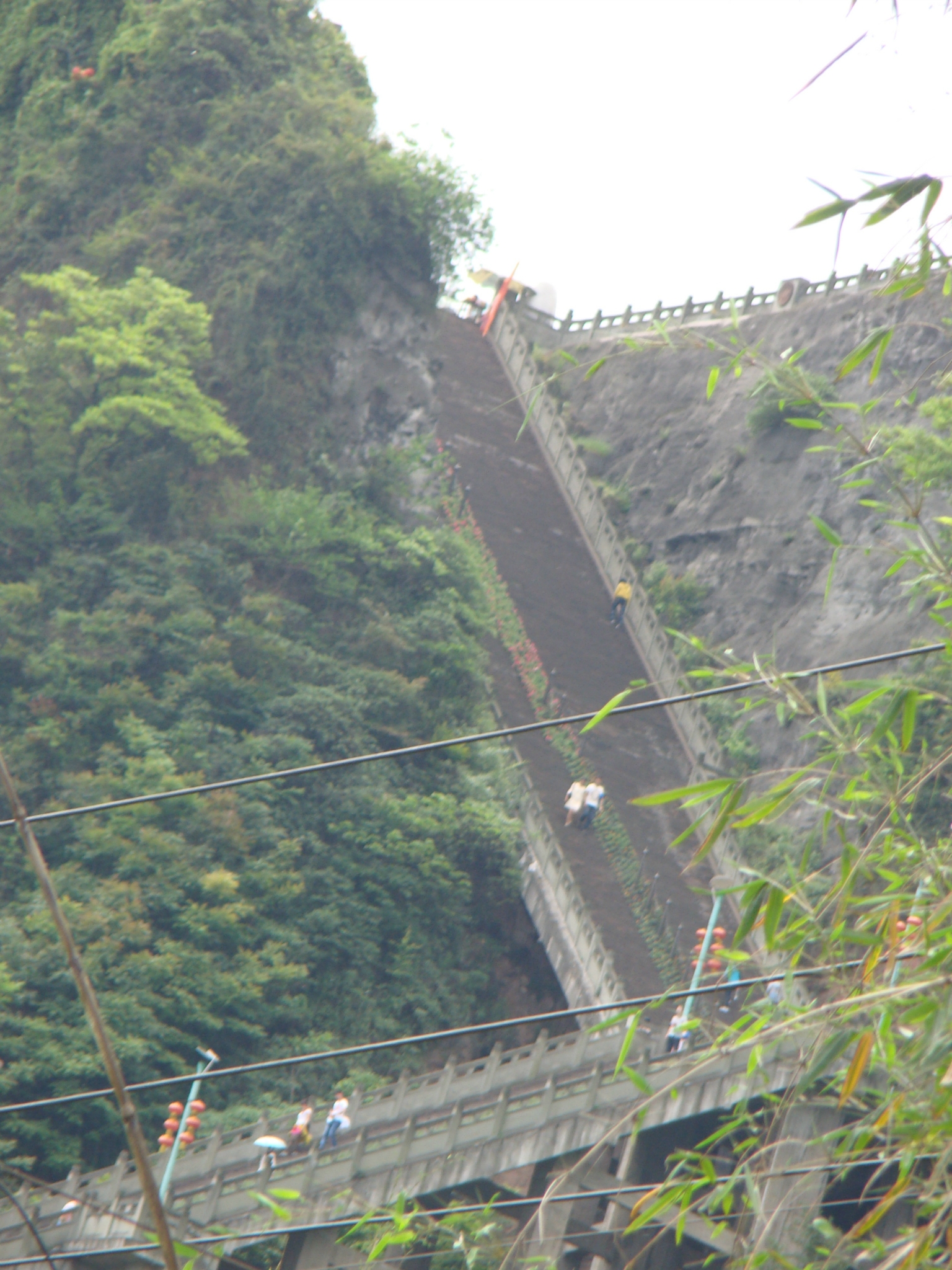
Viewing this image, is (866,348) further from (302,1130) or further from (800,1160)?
(302,1130)

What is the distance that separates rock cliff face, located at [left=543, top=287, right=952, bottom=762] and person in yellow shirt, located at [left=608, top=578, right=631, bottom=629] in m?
3.05

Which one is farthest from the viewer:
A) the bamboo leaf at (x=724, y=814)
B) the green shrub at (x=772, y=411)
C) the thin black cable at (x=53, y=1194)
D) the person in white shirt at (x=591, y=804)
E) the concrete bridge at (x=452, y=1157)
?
the green shrub at (x=772, y=411)

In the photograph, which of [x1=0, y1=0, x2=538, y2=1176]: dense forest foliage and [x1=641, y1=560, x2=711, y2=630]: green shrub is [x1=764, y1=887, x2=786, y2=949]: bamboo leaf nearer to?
[x1=0, y1=0, x2=538, y2=1176]: dense forest foliage

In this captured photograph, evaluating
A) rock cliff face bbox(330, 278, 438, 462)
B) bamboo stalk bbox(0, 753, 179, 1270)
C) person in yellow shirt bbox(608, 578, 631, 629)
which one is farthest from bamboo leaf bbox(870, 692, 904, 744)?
person in yellow shirt bbox(608, 578, 631, 629)

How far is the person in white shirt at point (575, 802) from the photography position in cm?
2584

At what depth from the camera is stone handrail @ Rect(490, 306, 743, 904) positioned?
30.6m

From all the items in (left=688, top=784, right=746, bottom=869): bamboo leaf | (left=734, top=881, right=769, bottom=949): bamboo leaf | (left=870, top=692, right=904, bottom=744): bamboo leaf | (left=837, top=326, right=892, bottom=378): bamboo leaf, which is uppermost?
(left=837, top=326, right=892, bottom=378): bamboo leaf

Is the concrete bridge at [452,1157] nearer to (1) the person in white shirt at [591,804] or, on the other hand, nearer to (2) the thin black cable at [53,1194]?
(2) the thin black cable at [53,1194]

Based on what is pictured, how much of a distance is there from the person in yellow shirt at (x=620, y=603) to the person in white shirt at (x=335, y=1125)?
18.8 meters

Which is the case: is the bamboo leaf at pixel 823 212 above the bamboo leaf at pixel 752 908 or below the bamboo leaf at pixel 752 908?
above

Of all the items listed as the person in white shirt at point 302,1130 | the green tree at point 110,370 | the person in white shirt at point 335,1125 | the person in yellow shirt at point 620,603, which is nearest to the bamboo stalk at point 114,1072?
the person in white shirt at point 302,1130

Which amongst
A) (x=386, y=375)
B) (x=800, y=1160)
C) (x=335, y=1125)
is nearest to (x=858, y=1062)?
(x=800, y=1160)

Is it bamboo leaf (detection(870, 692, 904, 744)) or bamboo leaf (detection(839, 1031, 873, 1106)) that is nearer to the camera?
bamboo leaf (detection(839, 1031, 873, 1106))

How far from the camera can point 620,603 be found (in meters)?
34.2
